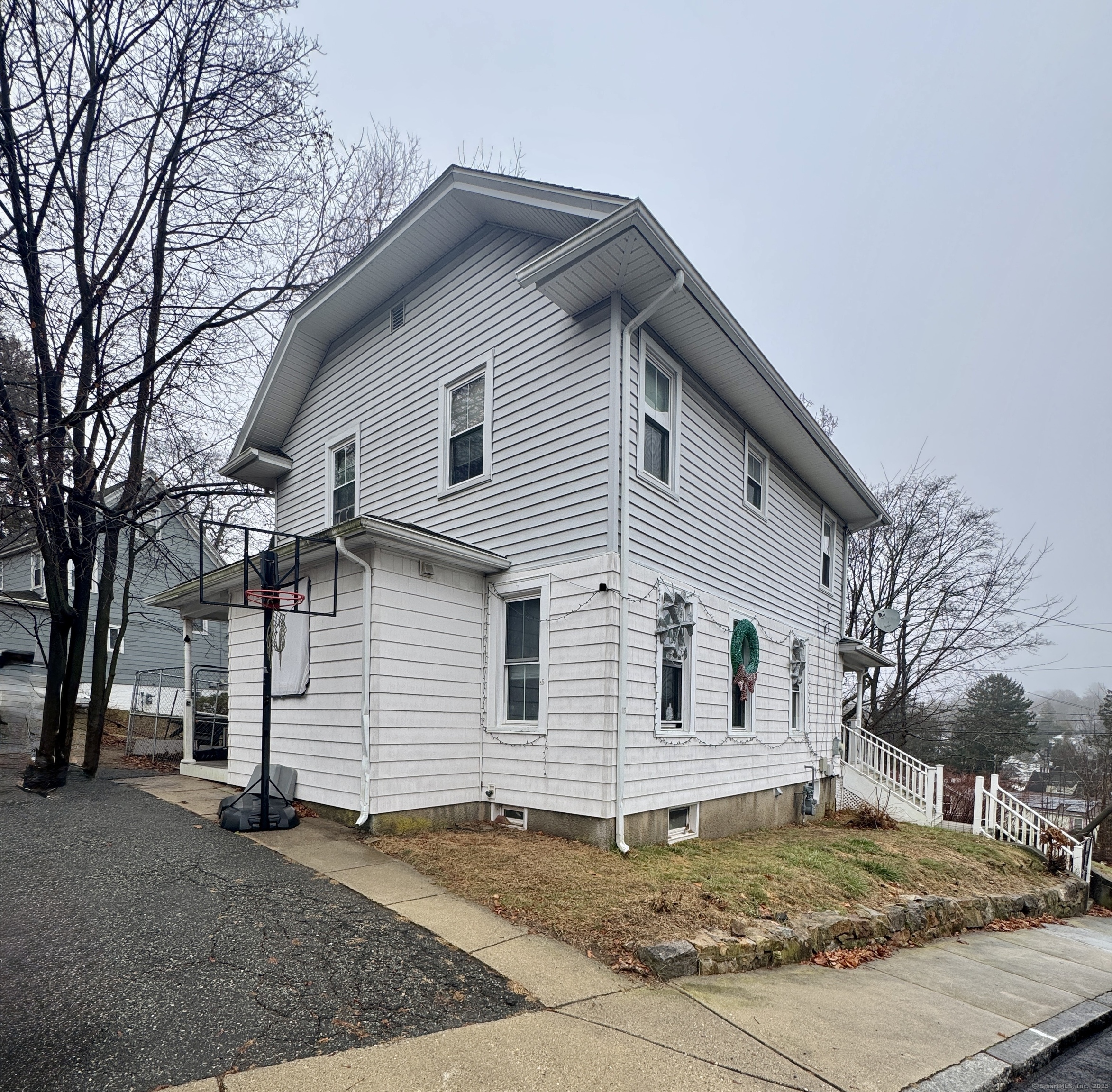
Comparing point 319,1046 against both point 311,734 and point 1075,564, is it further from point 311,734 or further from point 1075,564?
point 1075,564

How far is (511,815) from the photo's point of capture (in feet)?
26.5

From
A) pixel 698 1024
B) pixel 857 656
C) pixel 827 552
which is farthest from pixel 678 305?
pixel 857 656

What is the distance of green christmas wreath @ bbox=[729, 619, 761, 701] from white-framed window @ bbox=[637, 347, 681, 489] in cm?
276

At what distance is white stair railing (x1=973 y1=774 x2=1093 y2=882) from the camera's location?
35.1 feet

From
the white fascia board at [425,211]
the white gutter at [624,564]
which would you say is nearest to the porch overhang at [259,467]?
the white fascia board at [425,211]

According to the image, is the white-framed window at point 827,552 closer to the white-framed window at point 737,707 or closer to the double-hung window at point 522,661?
the white-framed window at point 737,707

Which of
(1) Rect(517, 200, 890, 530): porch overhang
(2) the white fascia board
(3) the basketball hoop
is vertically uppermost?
(2) the white fascia board

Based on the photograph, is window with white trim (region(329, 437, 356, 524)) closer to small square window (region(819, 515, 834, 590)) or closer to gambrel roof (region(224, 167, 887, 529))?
gambrel roof (region(224, 167, 887, 529))

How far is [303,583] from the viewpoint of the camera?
8.55m

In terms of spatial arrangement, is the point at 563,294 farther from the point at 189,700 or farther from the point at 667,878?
the point at 189,700

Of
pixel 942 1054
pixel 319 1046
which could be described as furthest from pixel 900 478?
pixel 319 1046

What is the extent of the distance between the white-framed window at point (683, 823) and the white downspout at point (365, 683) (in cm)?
333

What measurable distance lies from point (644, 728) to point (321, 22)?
9.02 meters

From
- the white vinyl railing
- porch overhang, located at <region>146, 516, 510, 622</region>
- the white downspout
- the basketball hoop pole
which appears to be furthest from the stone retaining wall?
the white vinyl railing
